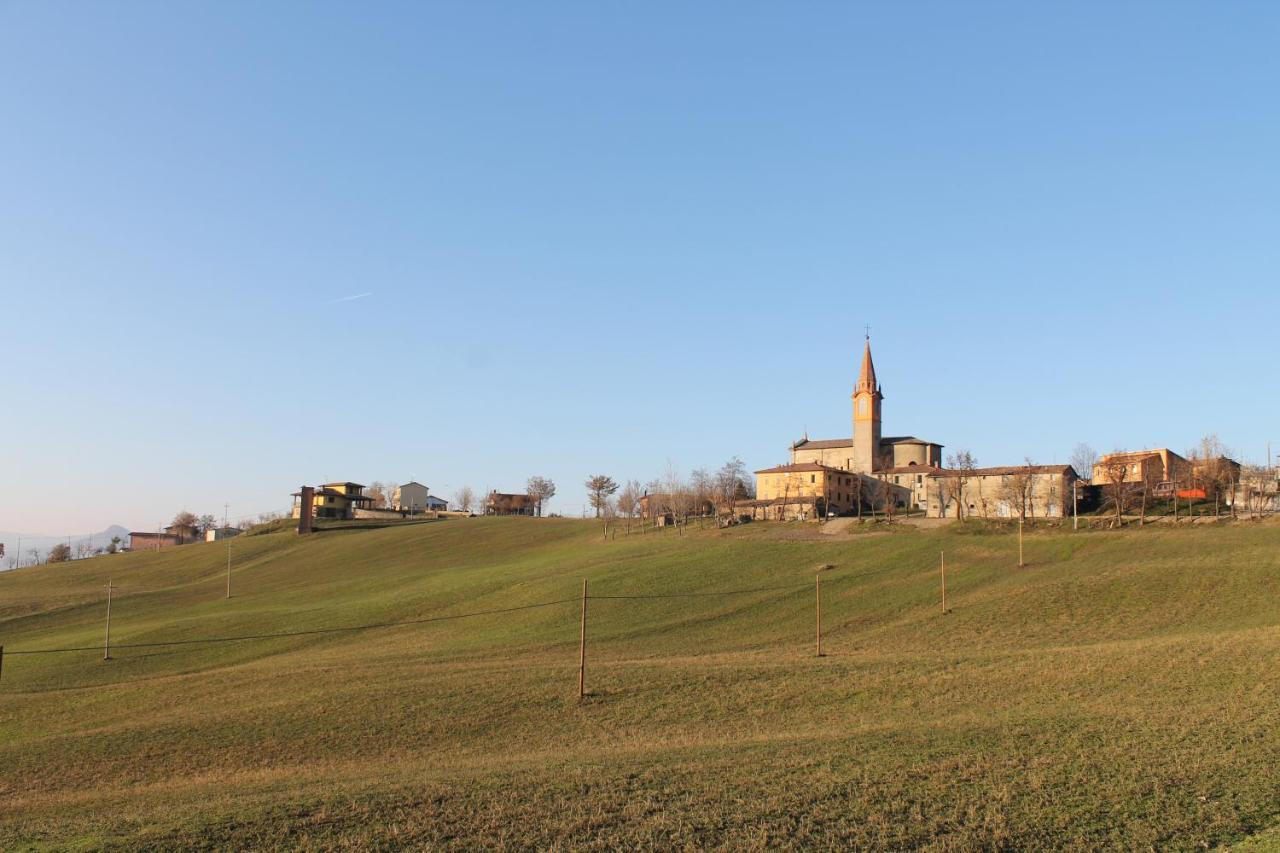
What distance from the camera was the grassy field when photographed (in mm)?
16969

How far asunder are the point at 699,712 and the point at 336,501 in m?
164

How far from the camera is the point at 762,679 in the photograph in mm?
36656

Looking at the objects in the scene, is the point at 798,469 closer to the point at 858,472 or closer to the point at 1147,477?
the point at 858,472

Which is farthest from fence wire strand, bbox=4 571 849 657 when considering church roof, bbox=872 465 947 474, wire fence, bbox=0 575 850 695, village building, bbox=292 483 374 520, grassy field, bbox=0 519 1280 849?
village building, bbox=292 483 374 520

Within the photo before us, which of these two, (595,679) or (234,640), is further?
(234,640)

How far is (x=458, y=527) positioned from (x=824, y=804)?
13373 cm

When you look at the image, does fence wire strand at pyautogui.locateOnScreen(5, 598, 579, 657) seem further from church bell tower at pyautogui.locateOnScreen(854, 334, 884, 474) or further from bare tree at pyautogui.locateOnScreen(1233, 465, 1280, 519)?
church bell tower at pyautogui.locateOnScreen(854, 334, 884, 474)

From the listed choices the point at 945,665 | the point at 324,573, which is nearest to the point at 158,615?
the point at 324,573

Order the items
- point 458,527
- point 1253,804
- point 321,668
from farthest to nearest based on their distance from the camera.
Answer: point 458,527, point 321,668, point 1253,804

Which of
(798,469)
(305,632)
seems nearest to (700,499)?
(798,469)

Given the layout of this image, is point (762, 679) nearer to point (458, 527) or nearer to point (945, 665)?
point (945, 665)

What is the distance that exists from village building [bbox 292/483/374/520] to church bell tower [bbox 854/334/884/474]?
101663 millimetres

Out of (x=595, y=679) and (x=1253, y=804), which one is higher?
(x=1253, y=804)

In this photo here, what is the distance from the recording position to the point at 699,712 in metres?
32.2
